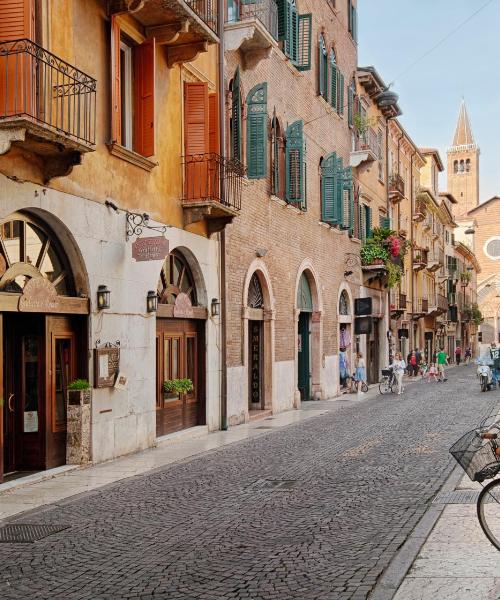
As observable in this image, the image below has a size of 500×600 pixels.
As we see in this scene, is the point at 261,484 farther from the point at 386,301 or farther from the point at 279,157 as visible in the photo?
the point at 386,301

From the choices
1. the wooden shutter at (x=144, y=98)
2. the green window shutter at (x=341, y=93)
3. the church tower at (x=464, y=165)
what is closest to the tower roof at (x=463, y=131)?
the church tower at (x=464, y=165)

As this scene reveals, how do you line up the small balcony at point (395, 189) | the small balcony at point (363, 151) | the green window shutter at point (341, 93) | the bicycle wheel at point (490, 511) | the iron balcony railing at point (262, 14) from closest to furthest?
the bicycle wheel at point (490, 511) < the iron balcony railing at point (262, 14) < the green window shutter at point (341, 93) < the small balcony at point (363, 151) < the small balcony at point (395, 189)

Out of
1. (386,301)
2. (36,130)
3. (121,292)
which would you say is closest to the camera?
(36,130)

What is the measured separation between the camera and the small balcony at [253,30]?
1781 cm

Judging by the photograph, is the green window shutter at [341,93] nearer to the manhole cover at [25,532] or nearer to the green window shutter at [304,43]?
the green window shutter at [304,43]

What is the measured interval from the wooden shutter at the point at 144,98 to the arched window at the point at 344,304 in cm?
1616

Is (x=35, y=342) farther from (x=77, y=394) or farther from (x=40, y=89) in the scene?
(x=40, y=89)

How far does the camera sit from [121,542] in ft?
24.8

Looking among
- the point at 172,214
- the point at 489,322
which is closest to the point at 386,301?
the point at 172,214

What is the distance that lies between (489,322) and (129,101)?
86061mm

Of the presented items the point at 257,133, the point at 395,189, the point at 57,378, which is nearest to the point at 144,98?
the point at 57,378

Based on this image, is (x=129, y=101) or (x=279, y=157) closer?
(x=129, y=101)

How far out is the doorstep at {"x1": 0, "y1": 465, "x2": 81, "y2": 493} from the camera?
10383 millimetres

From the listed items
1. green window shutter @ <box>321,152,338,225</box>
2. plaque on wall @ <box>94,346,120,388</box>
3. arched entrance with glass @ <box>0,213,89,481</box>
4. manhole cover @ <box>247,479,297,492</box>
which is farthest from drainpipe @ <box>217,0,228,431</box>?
green window shutter @ <box>321,152,338,225</box>
